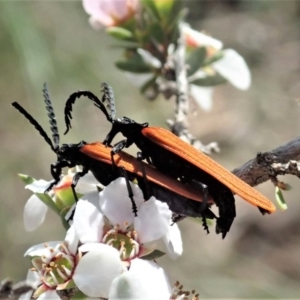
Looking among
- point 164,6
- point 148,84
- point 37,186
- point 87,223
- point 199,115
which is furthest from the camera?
point 199,115

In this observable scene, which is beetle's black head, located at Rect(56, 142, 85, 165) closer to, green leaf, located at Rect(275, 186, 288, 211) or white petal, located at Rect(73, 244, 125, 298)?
white petal, located at Rect(73, 244, 125, 298)

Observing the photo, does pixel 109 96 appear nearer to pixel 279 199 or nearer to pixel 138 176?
pixel 138 176

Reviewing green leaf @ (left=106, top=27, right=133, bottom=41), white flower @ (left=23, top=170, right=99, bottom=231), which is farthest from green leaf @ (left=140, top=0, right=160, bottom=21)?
white flower @ (left=23, top=170, right=99, bottom=231)

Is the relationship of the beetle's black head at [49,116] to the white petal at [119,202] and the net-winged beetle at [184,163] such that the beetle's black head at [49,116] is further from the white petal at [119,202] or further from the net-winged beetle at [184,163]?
the white petal at [119,202]

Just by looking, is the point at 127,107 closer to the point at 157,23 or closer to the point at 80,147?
the point at 157,23

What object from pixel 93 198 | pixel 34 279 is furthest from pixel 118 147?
pixel 34 279
